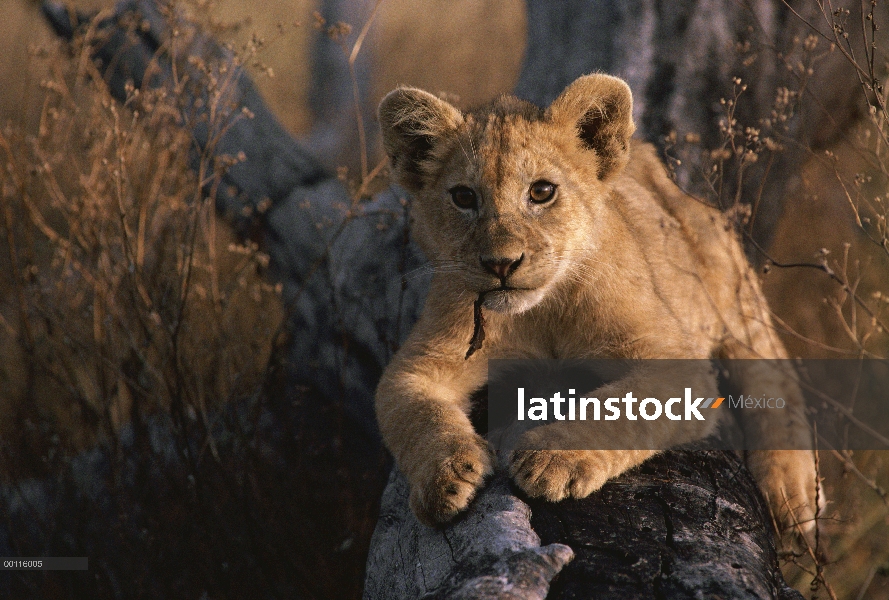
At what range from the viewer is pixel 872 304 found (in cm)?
569

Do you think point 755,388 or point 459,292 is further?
point 755,388

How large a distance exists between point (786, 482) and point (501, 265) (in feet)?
6.58

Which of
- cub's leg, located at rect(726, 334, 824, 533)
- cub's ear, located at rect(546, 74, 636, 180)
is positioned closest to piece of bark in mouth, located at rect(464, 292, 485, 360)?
cub's ear, located at rect(546, 74, 636, 180)

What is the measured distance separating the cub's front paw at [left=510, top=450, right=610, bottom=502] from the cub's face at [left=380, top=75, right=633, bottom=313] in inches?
25.7

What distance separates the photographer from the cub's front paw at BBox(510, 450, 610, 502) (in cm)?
273

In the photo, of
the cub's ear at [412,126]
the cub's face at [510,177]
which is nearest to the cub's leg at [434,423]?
the cub's face at [510,177]

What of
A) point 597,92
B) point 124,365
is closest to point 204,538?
point 124,365

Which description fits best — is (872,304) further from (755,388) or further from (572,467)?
(572,467)

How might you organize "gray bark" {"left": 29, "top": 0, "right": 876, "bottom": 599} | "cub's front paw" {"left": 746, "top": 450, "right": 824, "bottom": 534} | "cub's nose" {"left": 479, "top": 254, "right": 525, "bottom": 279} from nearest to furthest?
"gray bark" {"left": 29, "top": 0, "right": 876, "bottom": 599}, "cub's nose" {"left": 479, "top": 254, "right": 525, "bottom": 279}, "cub's front paw" {"left": 746, "top": 450, "right": 824, "bottom": 534}

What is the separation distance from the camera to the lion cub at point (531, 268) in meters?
3.12

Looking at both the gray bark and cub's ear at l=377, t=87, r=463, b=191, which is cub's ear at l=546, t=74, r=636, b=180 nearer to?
cub's ear at l=377, t=87, r=463, b=191

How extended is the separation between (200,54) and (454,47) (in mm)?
4335

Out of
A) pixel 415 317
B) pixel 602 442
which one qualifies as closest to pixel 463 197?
pixel 602 442

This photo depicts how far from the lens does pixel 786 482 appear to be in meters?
3.98
